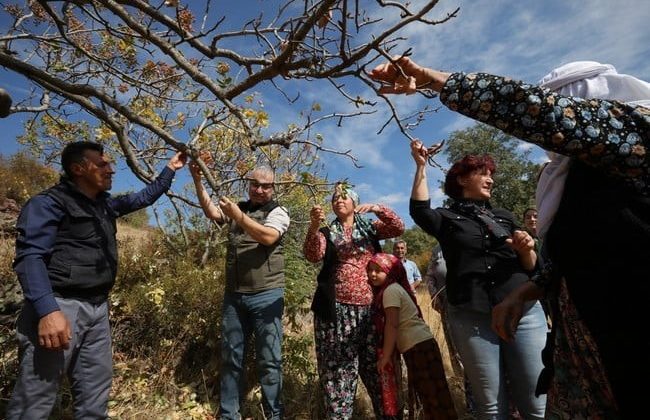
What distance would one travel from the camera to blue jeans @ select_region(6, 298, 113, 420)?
1.88 metres

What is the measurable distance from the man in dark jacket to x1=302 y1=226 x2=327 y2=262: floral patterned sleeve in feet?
4.32

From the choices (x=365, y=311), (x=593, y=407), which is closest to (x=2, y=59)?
(x=365, y=311)

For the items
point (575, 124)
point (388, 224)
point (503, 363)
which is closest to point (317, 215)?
point (388, 224)

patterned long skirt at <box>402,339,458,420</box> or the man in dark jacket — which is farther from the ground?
the man in dark jacket

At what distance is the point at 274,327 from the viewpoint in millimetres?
2912

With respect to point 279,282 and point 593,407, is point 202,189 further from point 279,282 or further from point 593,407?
point 593,407

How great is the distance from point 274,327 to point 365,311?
0.72m

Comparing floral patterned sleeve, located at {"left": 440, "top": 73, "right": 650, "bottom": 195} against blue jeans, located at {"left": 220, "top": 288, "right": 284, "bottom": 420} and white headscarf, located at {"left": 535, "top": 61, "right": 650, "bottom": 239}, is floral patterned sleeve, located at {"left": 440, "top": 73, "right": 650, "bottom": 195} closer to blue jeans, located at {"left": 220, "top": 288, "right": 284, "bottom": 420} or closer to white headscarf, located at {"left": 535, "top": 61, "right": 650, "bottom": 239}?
white headscarf, located at {"left": 535, "top": 61, "right": 650, "bottom": 239}

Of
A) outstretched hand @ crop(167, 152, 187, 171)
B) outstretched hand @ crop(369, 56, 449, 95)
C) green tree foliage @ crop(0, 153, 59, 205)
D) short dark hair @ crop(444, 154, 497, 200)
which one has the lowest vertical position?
outstretched hand @ crop(369, 56, 449, 95)

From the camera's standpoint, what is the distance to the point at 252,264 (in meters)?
2.94

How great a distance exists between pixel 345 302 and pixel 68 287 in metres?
1.72

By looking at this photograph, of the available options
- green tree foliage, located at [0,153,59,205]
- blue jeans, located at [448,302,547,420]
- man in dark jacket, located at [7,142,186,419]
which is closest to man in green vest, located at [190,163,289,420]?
man in dark jacket, located at [7,142,186,419]

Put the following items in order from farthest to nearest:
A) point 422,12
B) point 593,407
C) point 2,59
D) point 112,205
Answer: point 112,205, point 2,59, point 422,12, point 593,407

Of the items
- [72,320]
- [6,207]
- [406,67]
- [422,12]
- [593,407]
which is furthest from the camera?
[6,207]
